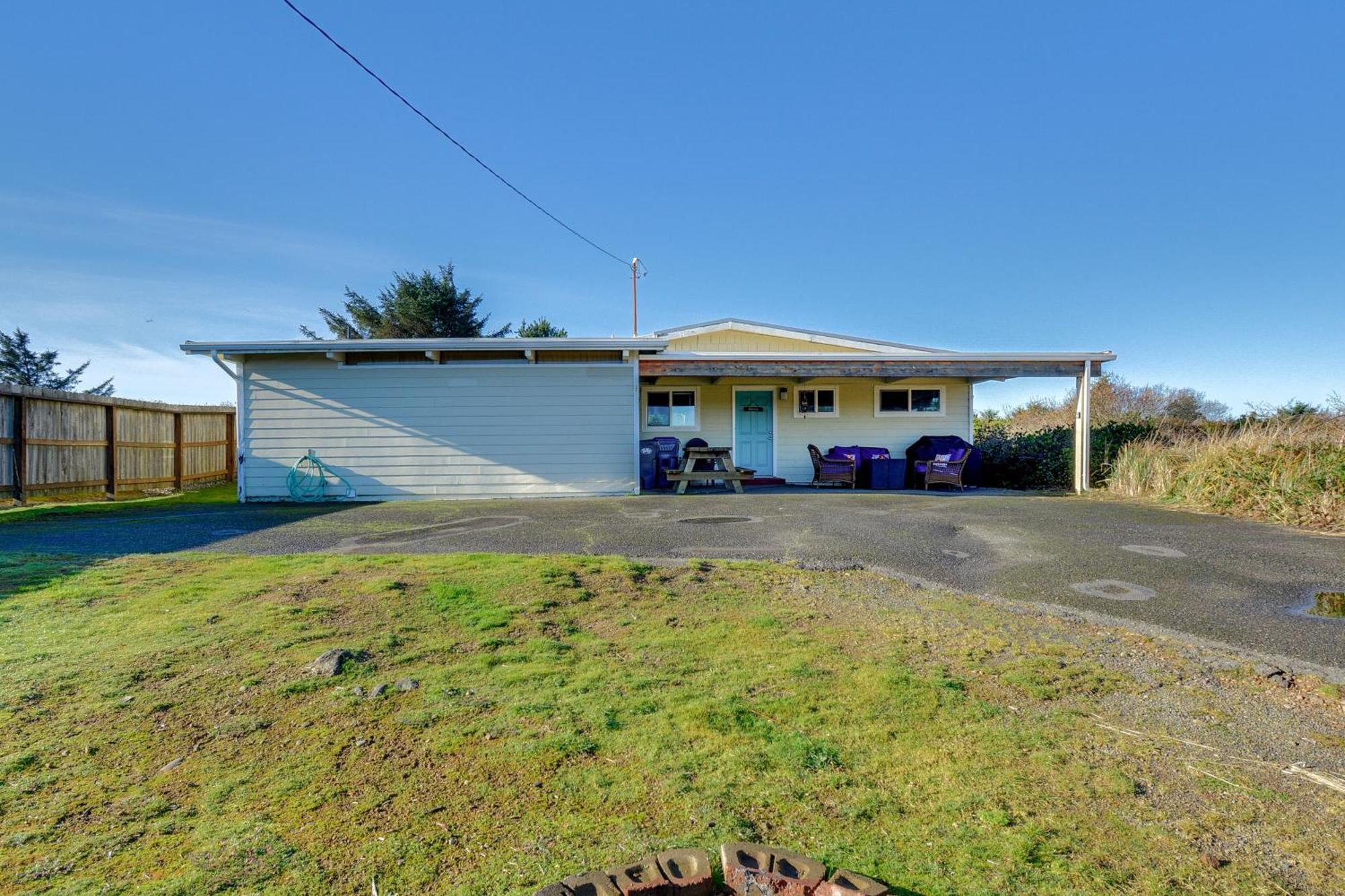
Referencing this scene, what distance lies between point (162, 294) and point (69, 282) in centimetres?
482

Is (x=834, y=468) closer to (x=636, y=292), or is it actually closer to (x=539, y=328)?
(x=636, y=292)

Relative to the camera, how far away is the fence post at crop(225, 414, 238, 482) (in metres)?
17.3

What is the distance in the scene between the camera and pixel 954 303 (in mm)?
24234

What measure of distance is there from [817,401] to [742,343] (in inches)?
124

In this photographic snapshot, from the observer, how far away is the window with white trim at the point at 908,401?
1505 centimetres

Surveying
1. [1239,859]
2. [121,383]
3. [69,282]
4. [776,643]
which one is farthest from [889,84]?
[121,383]

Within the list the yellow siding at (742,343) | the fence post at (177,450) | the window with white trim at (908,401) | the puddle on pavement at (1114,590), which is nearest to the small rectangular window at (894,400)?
the window with white trim at (908,401)

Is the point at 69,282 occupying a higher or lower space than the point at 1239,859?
higher

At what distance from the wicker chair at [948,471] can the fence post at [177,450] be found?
16837 millimetres

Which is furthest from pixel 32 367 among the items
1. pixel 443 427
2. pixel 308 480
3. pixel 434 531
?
pixel 434 531

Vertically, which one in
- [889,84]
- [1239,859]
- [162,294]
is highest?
[889,84]

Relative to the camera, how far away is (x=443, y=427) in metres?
11.8

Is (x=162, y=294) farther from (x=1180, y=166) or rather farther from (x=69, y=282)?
(x=1180, y=166)

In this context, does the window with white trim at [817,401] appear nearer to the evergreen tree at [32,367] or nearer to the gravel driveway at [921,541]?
the gravel driveway at [921,541]
